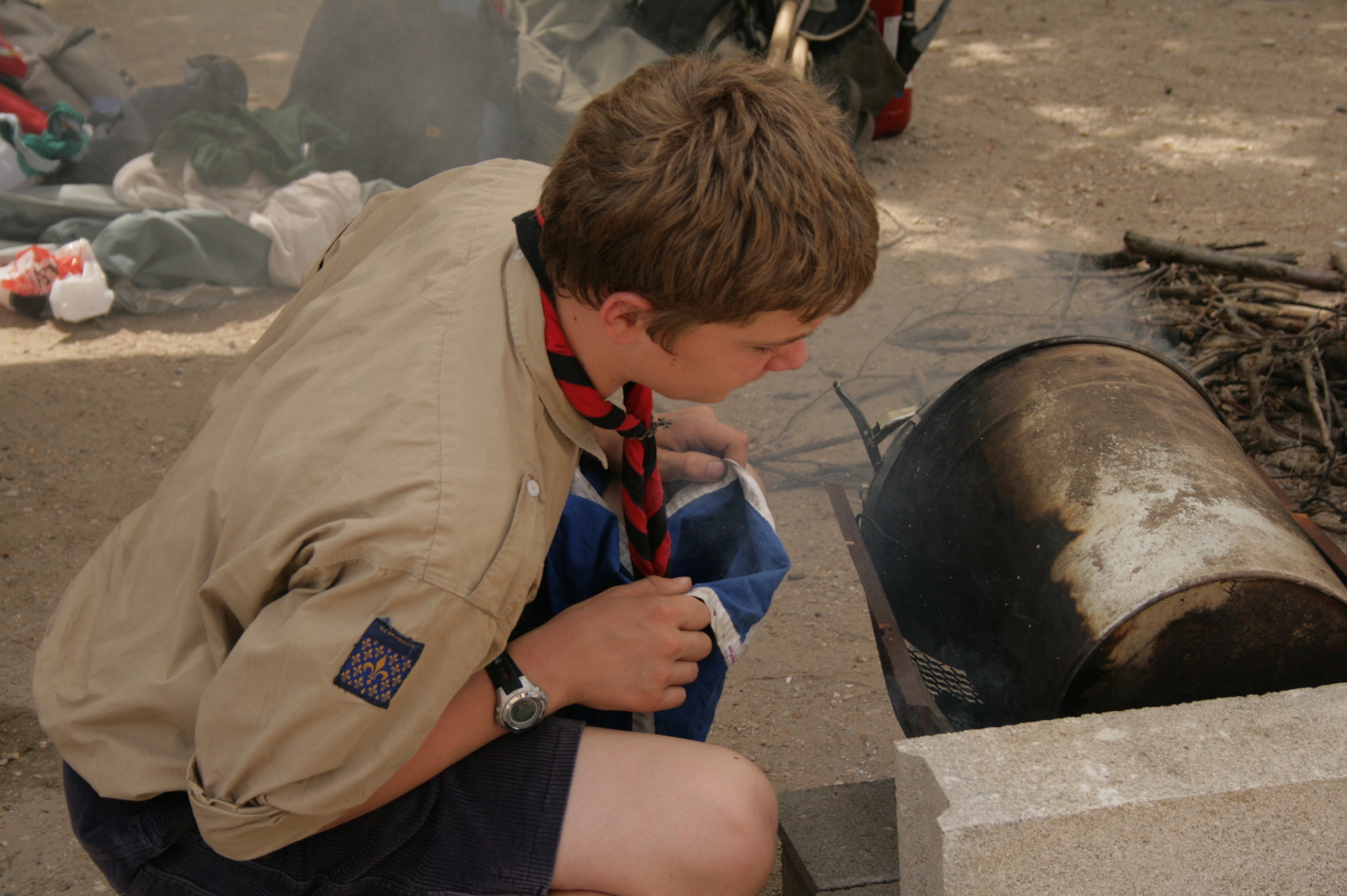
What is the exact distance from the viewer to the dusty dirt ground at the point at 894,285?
2529mm

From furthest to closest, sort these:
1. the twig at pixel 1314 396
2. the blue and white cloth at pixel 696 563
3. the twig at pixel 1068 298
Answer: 1. the twig at pixel 1068 298
2. the twig at pixel 1314 396
3. the blue and white cloth at pixel 696 563

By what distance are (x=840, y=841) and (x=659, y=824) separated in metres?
0.43

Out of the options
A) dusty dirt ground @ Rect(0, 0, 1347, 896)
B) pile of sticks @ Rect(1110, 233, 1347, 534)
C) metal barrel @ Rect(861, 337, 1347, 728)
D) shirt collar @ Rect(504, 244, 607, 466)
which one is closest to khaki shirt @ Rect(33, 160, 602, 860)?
shirt collar @ Rect(504, 244, 607, 466)

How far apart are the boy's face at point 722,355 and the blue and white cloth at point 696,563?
1.03 ft

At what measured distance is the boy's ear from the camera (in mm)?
1340

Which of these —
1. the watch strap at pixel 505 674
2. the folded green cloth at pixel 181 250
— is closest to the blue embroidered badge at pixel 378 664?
the watch strap at pixel 505 674

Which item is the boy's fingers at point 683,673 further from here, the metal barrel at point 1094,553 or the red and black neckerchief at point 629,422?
the metal barrel at point 1094,553

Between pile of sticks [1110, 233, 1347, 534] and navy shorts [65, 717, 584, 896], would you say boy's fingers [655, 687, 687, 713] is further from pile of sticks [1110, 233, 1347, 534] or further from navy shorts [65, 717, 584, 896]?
pile of sticks [1110, 233, 1347, 534]

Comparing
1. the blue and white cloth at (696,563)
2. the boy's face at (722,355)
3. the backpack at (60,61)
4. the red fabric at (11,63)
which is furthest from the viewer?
the backpack at (60,61)

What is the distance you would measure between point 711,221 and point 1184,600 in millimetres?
866

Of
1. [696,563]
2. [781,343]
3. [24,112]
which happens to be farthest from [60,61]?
[781,343]

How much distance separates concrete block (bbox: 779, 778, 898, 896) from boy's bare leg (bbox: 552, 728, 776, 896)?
0.18 metres

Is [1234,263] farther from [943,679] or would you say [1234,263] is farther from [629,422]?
[629,422]

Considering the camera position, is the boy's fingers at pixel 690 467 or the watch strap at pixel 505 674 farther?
the boy's fingers at pixel 690 467
